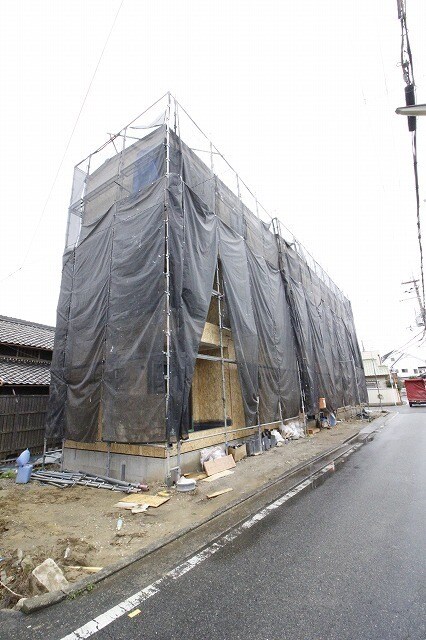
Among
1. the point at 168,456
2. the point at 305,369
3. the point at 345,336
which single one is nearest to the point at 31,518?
the point at 168,456

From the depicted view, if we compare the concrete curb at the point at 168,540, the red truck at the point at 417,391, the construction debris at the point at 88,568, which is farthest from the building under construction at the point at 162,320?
the red truck at the point at 417,391

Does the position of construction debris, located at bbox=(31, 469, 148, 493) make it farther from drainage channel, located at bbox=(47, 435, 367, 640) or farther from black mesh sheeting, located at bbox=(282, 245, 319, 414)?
black mesh sheeting, located at bbox=(282, 245, 319, 414)

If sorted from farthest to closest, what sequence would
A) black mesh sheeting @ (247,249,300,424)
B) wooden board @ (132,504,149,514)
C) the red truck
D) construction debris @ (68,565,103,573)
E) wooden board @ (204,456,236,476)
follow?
the red truck
black mesh sheeting @ (247,249,300,424)
wooden board @ (204,456,236,476)
wooden board @ (132,504,149,514)
construction debris @ (68,565,103,573)

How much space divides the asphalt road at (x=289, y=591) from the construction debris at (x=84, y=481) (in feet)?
9.18

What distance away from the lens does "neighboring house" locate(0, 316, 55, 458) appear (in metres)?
9.13

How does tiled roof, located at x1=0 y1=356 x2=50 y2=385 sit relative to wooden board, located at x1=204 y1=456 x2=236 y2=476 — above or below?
above

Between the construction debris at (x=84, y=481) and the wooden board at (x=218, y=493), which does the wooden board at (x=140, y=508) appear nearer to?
the construction debris at (x=84, y=481)

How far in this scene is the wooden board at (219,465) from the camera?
251 inches

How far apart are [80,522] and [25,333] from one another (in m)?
11.2

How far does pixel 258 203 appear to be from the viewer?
12.7 m

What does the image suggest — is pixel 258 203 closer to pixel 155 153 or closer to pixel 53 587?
pixel 155 153

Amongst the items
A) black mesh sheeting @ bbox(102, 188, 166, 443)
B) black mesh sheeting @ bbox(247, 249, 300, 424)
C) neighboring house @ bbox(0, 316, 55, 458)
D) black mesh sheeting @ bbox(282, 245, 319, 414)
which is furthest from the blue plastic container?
black mesh sheeting @ bbox(282, 245, 319, 414)

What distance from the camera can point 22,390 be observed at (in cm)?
1025

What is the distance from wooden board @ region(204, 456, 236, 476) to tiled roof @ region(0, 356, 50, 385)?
22.3ft
